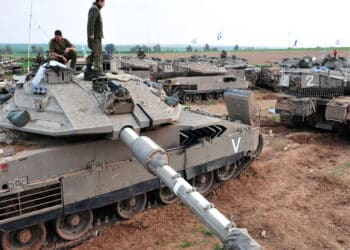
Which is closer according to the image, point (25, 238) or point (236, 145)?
point (25, 238)

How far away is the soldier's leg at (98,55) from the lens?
736 cm

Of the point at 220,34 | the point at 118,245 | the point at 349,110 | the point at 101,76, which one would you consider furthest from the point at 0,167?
the point at 220,34

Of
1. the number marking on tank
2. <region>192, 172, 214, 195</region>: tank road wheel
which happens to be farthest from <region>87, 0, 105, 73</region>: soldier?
the number marking on tank

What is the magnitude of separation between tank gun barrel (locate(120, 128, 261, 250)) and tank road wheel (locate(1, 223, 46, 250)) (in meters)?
1.82

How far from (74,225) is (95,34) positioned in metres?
3.02

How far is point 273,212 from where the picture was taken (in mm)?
7430

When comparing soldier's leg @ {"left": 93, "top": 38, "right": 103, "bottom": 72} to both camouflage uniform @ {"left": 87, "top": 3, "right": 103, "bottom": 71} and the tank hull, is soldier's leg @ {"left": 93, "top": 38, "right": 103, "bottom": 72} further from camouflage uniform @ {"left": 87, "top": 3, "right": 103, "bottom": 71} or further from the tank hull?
the tank hull

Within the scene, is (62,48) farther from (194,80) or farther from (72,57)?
(194,80)

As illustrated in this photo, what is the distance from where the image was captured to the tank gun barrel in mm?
3406

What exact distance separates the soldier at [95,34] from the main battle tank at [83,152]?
1.45ft

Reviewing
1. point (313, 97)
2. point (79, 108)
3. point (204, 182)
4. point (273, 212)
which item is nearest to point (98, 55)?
point (79, 108)

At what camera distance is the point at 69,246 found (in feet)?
20.5

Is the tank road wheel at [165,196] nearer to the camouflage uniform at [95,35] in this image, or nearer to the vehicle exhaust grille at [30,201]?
the vehicle exhaust grille at [30,201]

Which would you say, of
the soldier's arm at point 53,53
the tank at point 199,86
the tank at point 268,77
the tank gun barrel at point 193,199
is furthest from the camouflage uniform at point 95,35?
the tank at point 268,77
